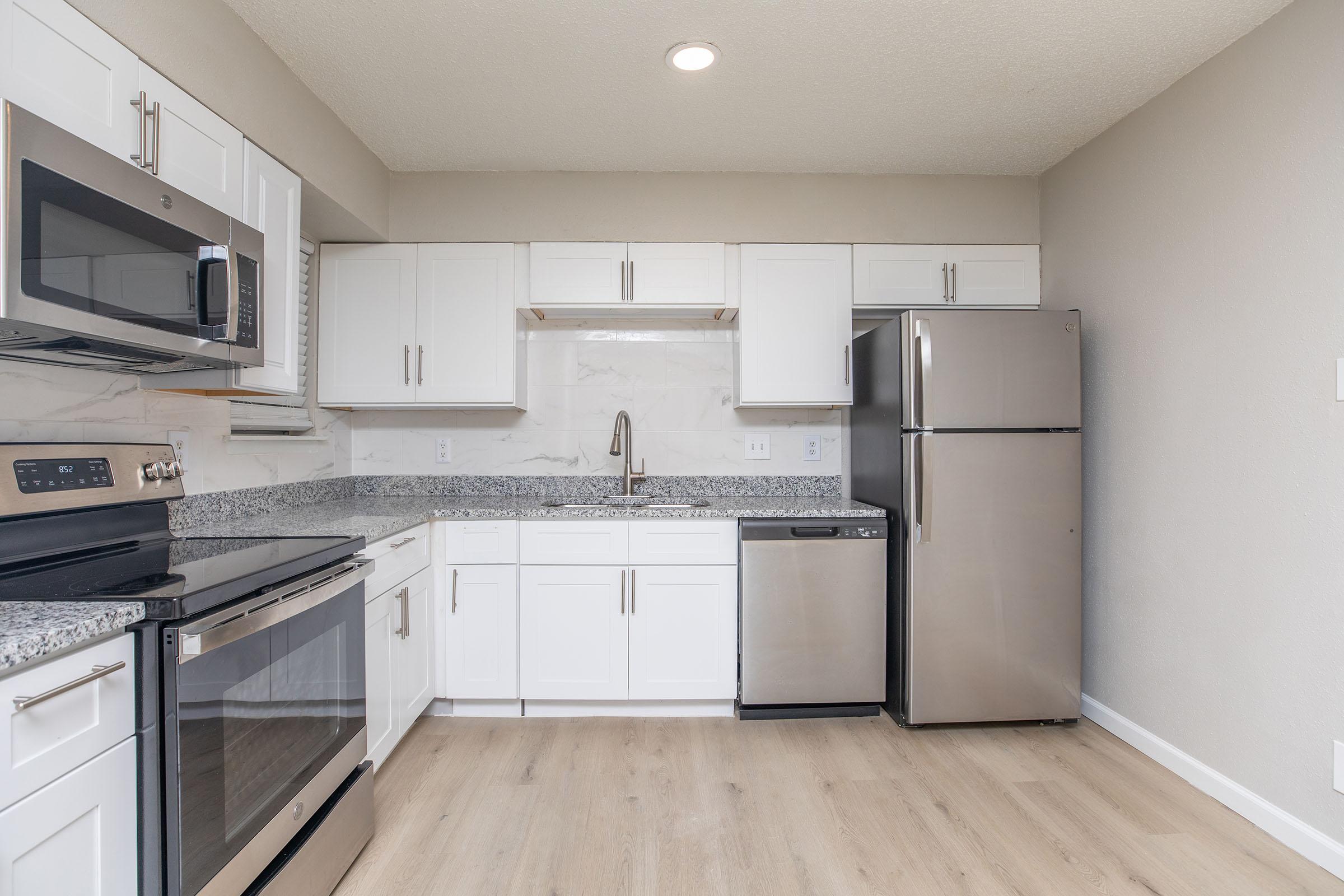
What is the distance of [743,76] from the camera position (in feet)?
7.20

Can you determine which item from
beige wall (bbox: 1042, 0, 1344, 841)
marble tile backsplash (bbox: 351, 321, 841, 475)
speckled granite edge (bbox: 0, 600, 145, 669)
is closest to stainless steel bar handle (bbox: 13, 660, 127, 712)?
speckled granite edge (bbox: 0, 600, 145, 669)

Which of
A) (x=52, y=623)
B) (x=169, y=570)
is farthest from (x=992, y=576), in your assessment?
(x=52, y=623)

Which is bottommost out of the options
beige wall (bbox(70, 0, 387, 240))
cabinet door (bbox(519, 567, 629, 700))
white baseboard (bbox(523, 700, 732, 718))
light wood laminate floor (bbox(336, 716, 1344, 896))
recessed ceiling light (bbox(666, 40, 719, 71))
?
light wood laminate floor (bbox(336, 716, 1344, 896))

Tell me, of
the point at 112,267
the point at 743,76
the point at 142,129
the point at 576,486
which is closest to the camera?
the point at 112,267

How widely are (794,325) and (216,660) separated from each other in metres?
2.39

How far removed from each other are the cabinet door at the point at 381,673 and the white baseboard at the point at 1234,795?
2594 mm

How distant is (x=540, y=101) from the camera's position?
2.35 m

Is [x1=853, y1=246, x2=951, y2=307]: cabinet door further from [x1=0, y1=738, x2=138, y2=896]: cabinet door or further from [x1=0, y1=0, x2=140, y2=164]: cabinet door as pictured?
[x1=0, y1=738, x2=138, y2=896]: cabinet door

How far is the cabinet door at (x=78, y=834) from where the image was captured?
0.89 meters

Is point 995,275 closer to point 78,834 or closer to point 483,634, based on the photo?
point 483,634

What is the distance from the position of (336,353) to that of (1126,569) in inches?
129

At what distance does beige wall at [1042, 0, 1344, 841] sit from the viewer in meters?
1.78

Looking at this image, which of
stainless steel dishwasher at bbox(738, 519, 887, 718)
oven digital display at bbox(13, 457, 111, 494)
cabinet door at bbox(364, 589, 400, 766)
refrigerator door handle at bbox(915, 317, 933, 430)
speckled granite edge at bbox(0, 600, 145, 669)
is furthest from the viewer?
stainless steel dishwasher at bbox(738, 519, 887, 718)

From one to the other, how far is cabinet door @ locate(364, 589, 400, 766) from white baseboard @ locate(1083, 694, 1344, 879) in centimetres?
259
